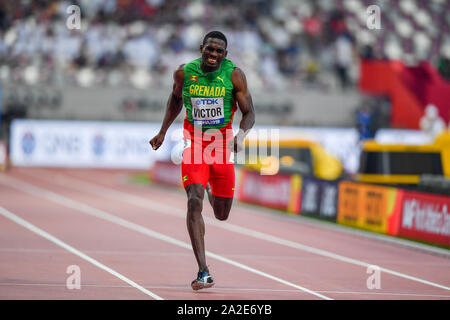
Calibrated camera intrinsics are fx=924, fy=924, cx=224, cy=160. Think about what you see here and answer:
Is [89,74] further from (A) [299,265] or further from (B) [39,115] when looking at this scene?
(A) [299,265]

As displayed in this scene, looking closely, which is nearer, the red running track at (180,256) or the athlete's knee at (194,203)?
the athlete's knee at (194,203)

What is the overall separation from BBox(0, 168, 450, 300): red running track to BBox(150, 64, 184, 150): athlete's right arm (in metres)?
1.53

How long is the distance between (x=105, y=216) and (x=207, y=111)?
31.6 feet

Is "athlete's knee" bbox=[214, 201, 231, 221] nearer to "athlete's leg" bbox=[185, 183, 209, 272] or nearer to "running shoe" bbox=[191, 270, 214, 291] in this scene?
"athlete's leg" bbox=[185, 183, 209, 272]

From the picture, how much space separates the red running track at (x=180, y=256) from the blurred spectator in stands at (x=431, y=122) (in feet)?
45.4

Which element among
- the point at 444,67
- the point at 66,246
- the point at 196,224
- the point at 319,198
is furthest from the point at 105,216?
the point at 444,67

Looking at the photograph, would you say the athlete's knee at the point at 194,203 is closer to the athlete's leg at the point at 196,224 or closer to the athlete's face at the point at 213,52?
the athlete's leg at the point at 196,224

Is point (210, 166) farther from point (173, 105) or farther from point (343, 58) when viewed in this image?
point (343, 58)

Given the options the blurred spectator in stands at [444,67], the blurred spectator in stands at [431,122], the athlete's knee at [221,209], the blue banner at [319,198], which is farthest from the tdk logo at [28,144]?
the athlete's knee at [221,209]

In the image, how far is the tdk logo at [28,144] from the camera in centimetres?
3272

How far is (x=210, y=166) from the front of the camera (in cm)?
966

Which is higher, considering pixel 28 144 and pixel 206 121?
pixel 206 121
